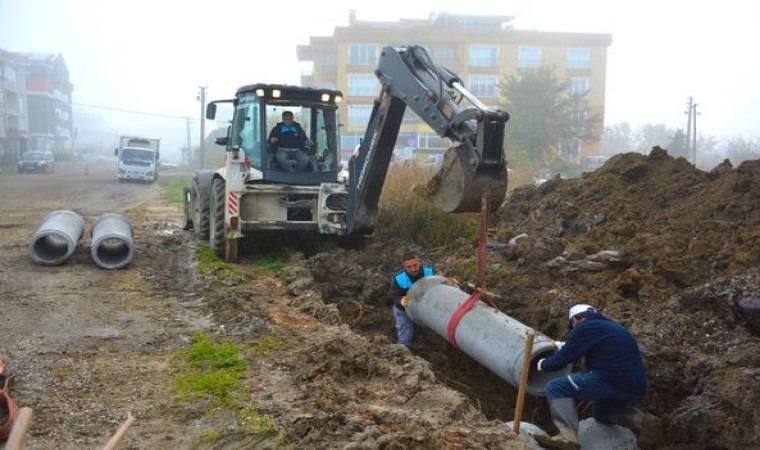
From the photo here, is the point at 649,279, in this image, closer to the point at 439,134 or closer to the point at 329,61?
the point at 439,134

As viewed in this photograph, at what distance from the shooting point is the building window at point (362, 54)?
52.9 m

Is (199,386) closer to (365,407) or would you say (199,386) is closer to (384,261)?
(365,407)

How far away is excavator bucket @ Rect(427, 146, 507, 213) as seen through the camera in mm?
6238

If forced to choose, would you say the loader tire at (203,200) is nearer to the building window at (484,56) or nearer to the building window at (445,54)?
the building window at (445,54)

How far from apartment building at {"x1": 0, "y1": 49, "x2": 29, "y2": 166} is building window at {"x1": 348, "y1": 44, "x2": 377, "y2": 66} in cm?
2569

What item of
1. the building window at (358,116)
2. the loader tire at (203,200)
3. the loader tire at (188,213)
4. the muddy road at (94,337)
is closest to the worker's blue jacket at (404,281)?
the muddy road at (94,337)

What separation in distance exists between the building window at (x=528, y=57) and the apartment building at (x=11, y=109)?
38427mm

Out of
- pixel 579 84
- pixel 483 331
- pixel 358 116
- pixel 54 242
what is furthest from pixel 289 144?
pixel 579 84

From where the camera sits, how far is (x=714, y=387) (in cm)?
480

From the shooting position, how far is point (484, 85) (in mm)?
54562

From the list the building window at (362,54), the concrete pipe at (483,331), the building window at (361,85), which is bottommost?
the concrete pipe at (483,331)

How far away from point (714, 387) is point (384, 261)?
17.7 feet

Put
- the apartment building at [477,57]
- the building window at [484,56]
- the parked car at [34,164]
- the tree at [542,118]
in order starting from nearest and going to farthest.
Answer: the parked car at [34,164] → the tree at [542,118] → the apartment building at [477,57] → the building window at [484,56]

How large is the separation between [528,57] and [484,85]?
4.07 metres
